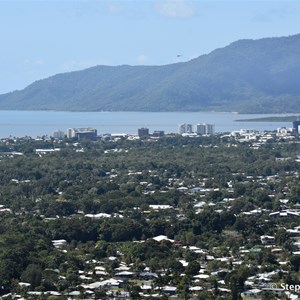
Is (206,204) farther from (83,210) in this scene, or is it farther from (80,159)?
(80,159)

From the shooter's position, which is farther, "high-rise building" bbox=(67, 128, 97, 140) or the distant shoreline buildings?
the distant shoreline buildings

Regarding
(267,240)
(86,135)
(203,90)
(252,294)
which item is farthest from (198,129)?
(203,90)

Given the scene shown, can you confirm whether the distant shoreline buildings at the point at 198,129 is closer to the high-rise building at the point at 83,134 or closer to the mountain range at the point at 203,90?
the high-rise building at the point at 83,134

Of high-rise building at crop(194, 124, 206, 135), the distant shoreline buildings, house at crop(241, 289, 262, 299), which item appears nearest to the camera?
house at crop(241, 289, 262, 299)

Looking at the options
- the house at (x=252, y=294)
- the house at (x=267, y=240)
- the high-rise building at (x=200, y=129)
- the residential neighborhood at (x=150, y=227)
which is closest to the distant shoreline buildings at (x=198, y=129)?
A: the high-rise building at (x=200, y=129)

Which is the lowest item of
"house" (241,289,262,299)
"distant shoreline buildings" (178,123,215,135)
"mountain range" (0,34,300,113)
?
"house" (241,289,262,299)

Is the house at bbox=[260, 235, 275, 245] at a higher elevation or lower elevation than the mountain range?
lower

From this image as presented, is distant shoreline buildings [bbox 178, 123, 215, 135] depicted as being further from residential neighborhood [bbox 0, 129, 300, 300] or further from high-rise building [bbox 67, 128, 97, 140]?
residential neighborhood [bbox 0, 129, 300, 300]

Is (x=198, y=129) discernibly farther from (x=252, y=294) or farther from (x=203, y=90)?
Answer: (x=203, y=90)

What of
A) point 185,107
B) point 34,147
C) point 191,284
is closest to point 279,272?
point 191,284

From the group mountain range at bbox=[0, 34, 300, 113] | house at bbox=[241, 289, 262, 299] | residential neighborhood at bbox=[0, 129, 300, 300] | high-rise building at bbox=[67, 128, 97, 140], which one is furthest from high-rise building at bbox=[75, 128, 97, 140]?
mountain range at bbox=[0, 34, 300, 113]

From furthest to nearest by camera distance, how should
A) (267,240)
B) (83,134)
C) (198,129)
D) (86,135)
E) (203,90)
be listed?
(203,90)
(198,129)
(83,134)
(86,135)
(267,240)
